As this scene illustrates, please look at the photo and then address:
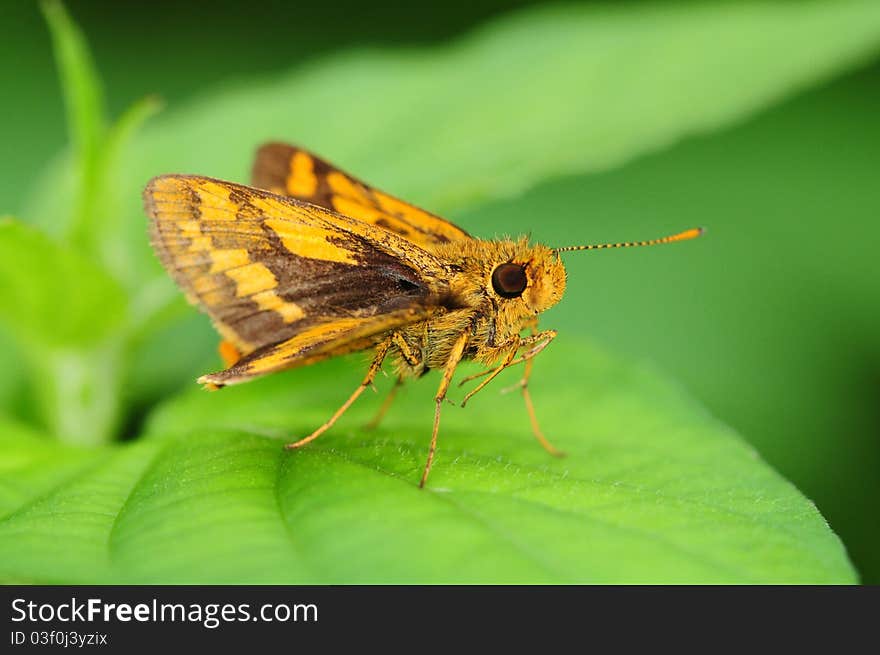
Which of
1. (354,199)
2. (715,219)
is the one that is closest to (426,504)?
(354,199)

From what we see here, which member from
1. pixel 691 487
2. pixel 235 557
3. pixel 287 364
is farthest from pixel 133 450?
pixel 691 487

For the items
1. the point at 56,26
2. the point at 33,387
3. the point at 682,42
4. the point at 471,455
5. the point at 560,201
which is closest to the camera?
the point at 471,455

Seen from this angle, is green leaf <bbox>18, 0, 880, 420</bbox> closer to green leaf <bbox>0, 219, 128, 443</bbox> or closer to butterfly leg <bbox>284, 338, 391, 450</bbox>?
green leaf <bbox>0, 219, 128, 443</bbox>

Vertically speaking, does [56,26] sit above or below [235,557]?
above

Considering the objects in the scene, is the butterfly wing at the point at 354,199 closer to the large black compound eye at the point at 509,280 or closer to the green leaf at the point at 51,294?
the large black compound eye at the point at 509,280

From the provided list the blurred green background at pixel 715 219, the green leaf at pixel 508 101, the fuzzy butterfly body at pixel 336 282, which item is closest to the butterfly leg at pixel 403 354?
the fuzzy butterfly body at pixel 336 282

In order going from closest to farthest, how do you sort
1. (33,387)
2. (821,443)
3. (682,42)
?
(33,387), (682,42), (821,443)

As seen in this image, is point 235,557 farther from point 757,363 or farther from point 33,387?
point 757,363

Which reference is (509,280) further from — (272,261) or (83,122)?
(83,122)
